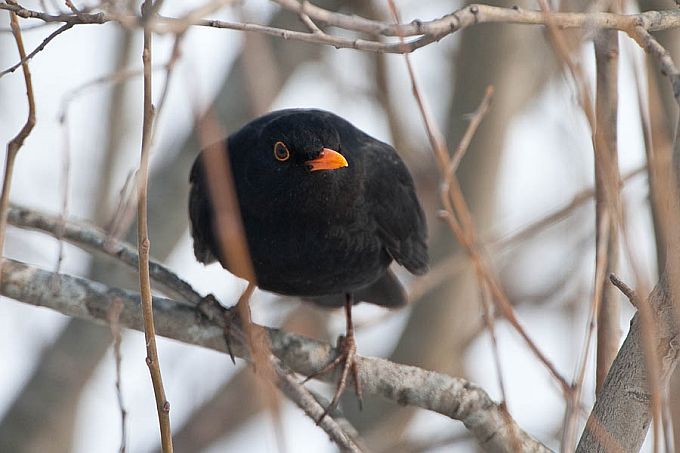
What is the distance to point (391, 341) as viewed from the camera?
25.0ft

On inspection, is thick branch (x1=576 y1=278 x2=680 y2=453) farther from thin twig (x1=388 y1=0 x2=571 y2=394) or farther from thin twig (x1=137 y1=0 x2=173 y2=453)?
thin twig (x1=137 y1=0 x2=173 y2=453)

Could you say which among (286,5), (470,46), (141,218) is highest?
(470,46)

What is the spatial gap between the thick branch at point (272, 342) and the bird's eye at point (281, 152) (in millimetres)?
814

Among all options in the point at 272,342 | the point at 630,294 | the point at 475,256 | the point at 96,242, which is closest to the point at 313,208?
the point at 272,342

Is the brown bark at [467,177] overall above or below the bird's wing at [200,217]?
above

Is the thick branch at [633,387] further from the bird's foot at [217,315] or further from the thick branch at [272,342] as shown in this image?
the bird's foot at [217,315]

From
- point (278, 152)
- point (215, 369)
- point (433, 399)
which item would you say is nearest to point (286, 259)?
point (278, 152)

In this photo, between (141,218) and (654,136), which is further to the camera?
(654,136)

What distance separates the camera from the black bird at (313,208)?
4.53 metres

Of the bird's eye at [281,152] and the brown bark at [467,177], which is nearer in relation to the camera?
the bird's eye at [281,152]

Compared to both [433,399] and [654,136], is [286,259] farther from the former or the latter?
[654,136]

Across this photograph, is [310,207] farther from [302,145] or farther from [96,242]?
[96,242]

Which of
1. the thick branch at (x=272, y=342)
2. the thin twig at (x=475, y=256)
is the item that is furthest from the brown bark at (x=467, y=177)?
the thin twig at (x=475, y=256)

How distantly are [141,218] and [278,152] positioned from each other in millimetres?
2161
